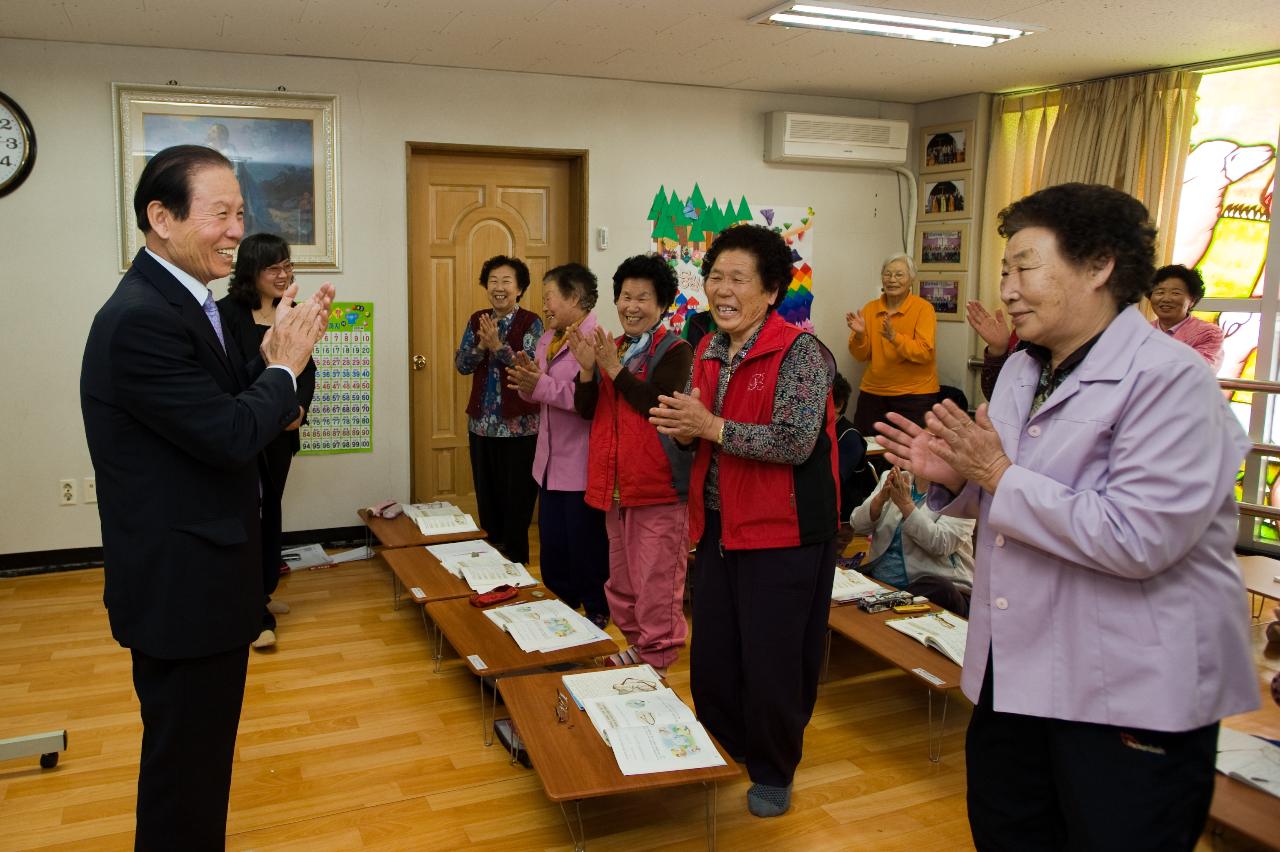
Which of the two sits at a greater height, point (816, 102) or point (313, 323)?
point (816, 102)

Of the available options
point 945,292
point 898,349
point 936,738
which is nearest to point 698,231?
point 898,349

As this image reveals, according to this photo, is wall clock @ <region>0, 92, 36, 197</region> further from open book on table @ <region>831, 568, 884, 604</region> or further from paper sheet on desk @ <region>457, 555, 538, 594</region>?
open book on table @ <region>831, 568, 884, 604</region>

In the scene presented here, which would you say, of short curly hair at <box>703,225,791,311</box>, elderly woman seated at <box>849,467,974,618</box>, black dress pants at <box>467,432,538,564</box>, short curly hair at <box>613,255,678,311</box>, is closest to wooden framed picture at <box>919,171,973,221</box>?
elderly woman seated at <box>849,467,974,618</box>

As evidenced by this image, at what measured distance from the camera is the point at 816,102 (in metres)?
6.20

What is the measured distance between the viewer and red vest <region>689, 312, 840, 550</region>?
2.45 m

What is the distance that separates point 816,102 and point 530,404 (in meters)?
3.08

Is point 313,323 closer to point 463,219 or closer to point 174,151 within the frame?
point 174,151

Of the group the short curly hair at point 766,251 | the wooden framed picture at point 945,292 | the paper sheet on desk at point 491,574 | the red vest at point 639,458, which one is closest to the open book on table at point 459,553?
the paper sheet on desk at point 491,574

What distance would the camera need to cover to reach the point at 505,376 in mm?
4523

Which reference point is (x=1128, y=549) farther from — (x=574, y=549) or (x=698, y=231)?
(x=698, y=231)

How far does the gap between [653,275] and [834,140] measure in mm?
3310

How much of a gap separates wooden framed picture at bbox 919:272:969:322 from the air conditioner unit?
81 cm

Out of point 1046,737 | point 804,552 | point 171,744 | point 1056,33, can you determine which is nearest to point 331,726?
point 171,744

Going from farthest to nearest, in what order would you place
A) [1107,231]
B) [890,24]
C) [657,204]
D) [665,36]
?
1. [657,204]
2. [665,36]
3. [890,24]
4. [1107,231]
